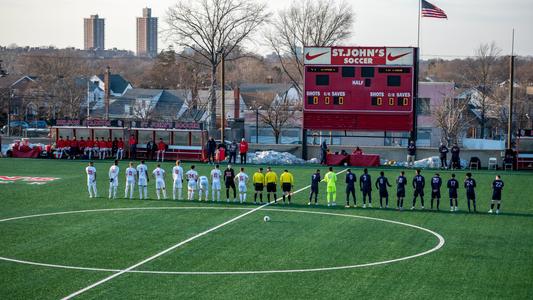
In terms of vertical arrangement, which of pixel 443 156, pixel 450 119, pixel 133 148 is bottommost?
pixel 443 156

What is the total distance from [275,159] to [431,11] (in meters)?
14.1

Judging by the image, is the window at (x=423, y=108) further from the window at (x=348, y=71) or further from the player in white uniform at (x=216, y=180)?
the player in white uniform at (x=216, y=180)

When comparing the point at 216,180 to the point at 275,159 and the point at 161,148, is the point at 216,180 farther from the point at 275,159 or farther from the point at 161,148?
the point at 161,148

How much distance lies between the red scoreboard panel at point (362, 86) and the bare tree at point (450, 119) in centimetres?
2406

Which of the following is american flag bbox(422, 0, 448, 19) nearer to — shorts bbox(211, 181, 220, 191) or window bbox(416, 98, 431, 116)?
shorts bbox(211, 181, 220, 191)

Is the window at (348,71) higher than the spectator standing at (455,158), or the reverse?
the window at (348,71)

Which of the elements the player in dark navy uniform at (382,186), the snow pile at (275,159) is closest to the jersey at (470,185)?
the player in dark navy uniform at (382,186)

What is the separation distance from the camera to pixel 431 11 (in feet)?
173

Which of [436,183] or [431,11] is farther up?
[431,11]

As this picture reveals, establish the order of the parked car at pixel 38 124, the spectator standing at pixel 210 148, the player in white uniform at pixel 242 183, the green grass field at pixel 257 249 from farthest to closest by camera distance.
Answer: the parked car at pixel 38 124
the spectator standing at pixel 210 148
the player in white uniform at pixel 242 183
the green grass field at pixel 257 249

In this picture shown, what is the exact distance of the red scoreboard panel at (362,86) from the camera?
48125 mm

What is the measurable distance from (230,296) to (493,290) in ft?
21.3

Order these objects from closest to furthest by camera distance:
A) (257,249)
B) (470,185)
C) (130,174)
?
1. (257,249)
2. (470,185)
3. (130,174)

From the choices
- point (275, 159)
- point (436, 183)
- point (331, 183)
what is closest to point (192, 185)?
point (331, 183)
